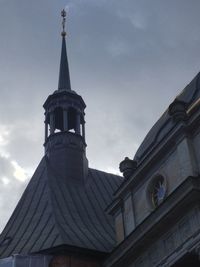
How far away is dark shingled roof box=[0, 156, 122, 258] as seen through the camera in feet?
84.9

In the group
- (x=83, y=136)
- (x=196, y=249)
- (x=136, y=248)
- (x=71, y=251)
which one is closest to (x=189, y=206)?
(x=196, y=249)

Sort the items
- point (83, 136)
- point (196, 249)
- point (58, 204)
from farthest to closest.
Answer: point (83, 136), point (58, 204), point (196, 249)

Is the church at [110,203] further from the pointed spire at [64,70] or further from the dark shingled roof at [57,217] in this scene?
the pointed spire at [64,70]

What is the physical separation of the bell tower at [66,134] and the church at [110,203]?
5 centimetres

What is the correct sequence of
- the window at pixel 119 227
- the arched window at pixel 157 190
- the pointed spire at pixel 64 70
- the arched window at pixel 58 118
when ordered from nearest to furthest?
1. the arched window at pixel 157 190
2. the window at pixel 119 227
3. the arched window at pixel 58 118
4. the pointed spire at pixel 64 70

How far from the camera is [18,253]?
2562 cm

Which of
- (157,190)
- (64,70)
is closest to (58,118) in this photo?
(64,70)

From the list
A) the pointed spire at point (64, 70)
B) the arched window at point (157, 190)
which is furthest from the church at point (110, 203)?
the pointed spire at point (64, 70)

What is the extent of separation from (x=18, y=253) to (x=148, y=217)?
7.51 meters

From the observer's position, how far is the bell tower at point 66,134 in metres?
32.1

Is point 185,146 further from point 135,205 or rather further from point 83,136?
point 83,136

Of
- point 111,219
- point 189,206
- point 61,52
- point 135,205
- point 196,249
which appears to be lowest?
point 196,249

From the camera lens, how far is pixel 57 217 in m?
27.4

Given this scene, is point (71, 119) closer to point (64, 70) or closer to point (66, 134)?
point (66, 134)
